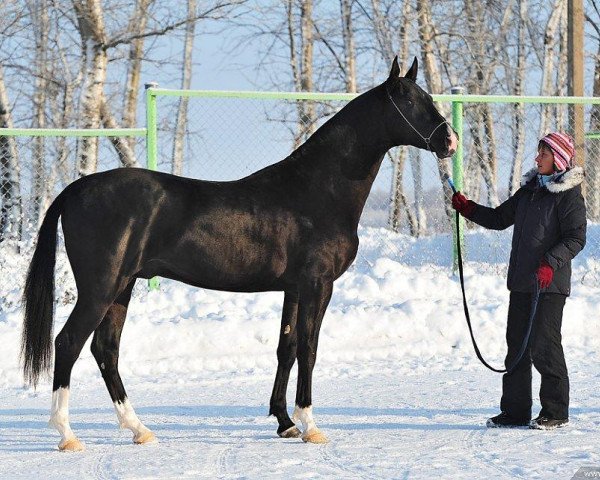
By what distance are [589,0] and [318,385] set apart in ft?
64.9

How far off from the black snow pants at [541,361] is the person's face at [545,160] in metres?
0.69

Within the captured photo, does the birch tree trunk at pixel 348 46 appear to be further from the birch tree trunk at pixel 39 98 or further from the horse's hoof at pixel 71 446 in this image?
the horse's hoof at pixel 71 446

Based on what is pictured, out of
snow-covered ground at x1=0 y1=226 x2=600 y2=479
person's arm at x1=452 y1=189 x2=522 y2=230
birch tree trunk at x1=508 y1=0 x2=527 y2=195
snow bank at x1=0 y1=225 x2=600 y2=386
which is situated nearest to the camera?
snow-covered ground at x1=0 y1=226 x2=600 y2=479

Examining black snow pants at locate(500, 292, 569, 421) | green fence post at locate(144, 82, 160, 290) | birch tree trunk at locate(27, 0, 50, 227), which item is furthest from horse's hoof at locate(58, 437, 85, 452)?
birch tree trunk at locate(27, 0, 50, 227)

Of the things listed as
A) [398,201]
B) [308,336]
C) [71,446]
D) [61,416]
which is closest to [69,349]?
[61,416]

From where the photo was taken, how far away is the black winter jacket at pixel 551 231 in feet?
18.8

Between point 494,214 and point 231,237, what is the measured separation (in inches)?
67.0

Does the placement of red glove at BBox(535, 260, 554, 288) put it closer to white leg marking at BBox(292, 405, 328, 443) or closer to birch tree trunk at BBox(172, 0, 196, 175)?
white leg marking at BBox(292, 405, 328, 443)

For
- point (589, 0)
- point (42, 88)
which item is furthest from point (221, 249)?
point (589, 0)

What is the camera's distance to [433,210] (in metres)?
11.8

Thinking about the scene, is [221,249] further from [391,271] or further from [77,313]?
[391,271]

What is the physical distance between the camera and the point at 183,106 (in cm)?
1966

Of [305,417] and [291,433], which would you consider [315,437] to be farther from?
[291,433]

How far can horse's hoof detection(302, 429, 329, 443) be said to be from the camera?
544cm
